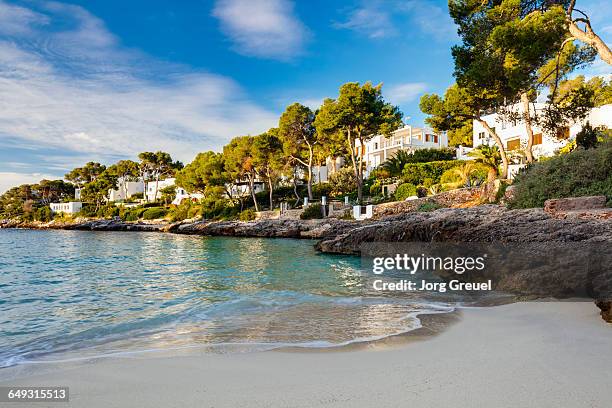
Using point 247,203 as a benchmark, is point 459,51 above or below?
above

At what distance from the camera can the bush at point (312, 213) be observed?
34.6 meters

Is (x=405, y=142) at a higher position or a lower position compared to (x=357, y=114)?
higher

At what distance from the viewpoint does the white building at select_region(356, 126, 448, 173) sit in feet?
176

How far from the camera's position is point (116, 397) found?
2.98m

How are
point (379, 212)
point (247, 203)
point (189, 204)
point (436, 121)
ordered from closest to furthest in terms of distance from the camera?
point (436, 121)
point (379, 212)
point (247, 203)
point (189, 204)

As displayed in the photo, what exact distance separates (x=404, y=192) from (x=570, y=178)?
816 inches

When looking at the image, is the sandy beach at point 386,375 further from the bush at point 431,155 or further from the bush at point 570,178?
the bush at point 431,155

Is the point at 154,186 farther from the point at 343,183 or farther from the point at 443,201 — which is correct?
the point at 443,201

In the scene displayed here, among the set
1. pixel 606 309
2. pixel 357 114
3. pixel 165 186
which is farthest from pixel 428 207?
pixel 165 186

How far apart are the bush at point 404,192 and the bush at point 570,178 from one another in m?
17.7

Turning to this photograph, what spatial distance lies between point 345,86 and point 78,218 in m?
62.3

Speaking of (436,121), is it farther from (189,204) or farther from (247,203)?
(189,204)

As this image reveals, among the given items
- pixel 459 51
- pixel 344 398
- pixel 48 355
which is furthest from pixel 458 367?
pixel 459 51

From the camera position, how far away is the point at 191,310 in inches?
282
